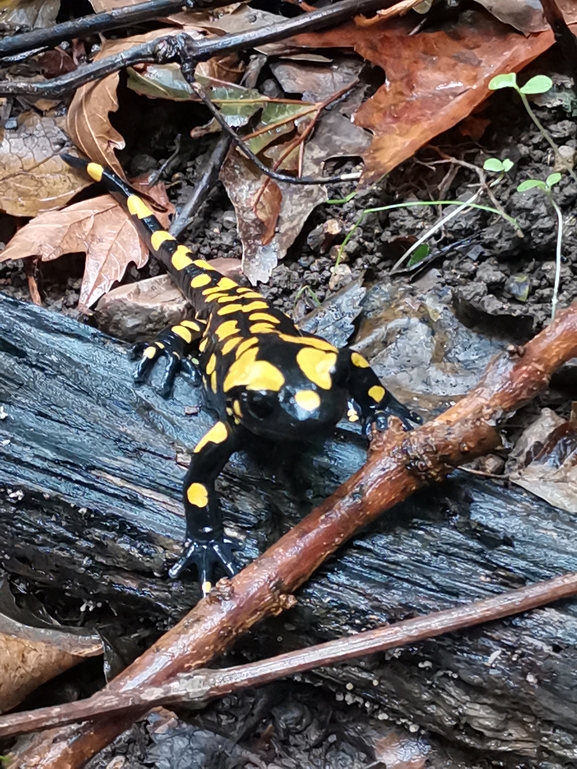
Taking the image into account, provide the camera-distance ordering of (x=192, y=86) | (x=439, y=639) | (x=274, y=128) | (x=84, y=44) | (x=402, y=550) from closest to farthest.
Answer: (x=439, y=639) < (x=402, y=550) < (x=192, y=86) < (x=274, y=128) < (x=84, y=44)

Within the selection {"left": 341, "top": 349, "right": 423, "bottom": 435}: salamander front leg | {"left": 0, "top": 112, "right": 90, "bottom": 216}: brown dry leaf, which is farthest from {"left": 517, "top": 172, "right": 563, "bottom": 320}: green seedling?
{"left": 0, "top": 112, "right": 90, "bottom": 216}: brown dry leaf

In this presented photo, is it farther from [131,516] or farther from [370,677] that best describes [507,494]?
[131,516]

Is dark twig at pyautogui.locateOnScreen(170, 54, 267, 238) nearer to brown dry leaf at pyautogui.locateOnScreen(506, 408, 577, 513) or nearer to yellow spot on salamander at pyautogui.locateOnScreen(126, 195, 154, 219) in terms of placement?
yellow spot on salamander at pyautogui.locateOnScreen(126, 195, 154, 219)

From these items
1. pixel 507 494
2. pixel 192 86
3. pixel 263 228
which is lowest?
pixel 507 494

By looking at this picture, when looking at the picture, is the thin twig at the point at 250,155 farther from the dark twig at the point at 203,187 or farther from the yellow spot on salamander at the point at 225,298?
the yellow spot on salamander at the point at 225,298

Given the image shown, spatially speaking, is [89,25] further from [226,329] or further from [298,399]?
[298,399]

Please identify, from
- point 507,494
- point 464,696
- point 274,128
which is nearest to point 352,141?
point 274,128

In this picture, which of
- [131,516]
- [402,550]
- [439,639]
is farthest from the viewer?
[131,516]
